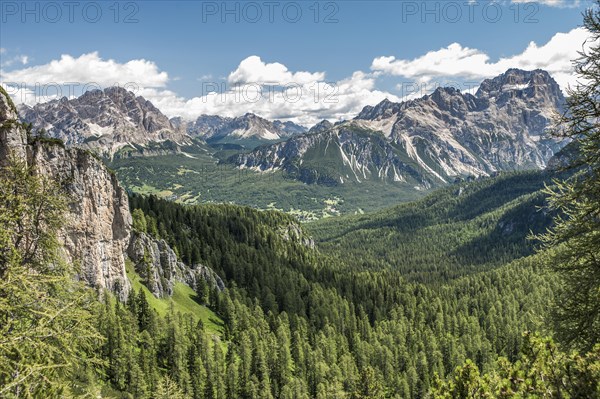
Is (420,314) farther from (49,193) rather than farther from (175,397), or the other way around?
(49,193)

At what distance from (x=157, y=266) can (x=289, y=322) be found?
173 ft

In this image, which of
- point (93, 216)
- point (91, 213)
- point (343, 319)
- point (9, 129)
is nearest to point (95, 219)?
point (93, 216)

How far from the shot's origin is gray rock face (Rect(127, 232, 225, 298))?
429 feet

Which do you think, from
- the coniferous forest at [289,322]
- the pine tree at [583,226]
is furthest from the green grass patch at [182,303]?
the pine tree at [583,226]

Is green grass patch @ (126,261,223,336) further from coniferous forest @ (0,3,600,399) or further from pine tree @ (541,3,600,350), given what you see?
pine tree @ (541,3,600,350)

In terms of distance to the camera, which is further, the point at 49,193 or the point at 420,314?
the point at 420,314

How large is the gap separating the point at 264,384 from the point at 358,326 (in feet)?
211

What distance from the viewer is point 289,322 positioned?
150500 millimetres

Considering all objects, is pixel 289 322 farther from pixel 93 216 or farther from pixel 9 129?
pixel 9 129

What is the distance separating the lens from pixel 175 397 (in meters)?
62.9

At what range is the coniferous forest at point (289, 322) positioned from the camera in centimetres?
1681

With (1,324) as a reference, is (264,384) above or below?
below

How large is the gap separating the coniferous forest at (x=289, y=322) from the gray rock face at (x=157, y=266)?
3.70 m

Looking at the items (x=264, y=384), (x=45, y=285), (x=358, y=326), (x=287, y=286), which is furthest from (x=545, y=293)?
(x=45, y=285)
